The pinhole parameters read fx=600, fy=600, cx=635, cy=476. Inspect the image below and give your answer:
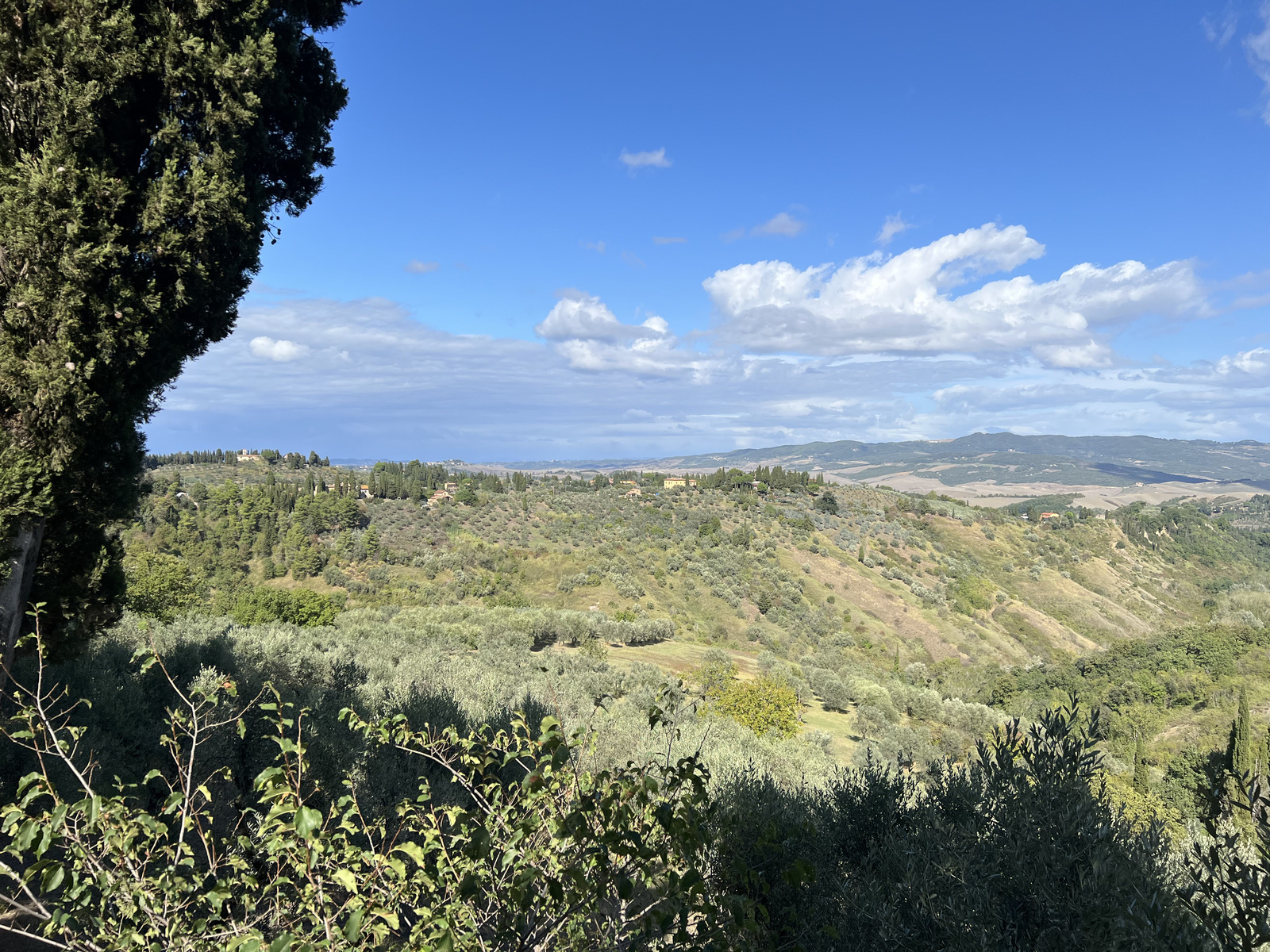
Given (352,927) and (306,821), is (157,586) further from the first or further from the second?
(352,927)

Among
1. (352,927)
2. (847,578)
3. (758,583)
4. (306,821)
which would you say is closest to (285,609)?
(306,821)

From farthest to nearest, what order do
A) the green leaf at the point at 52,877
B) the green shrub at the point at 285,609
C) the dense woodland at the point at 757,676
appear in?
the green shrub at the point at 285,609 → the dense woodland at the point at 757,676 → the green leaf at the point at 52,877

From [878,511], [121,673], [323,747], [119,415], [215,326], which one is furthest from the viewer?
[878,511]

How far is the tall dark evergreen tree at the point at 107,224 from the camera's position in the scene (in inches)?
207

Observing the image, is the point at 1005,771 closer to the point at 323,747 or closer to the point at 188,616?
the point at 323,747

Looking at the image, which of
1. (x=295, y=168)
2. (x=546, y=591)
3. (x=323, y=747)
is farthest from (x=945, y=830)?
(x=546, y=591)

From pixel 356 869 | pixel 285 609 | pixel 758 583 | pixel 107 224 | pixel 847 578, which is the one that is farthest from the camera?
pixel 847 578

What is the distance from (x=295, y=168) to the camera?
7.32 m

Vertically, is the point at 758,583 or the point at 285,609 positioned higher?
the point at 285,609

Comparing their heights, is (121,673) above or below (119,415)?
below

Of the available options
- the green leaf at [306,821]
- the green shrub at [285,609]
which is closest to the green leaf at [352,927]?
the green leaf at [306,821]

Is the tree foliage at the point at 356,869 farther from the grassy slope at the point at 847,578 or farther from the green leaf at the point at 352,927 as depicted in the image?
the grassy slope at the point at 847,578

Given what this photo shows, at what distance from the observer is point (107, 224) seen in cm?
545

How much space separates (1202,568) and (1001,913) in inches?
5536
